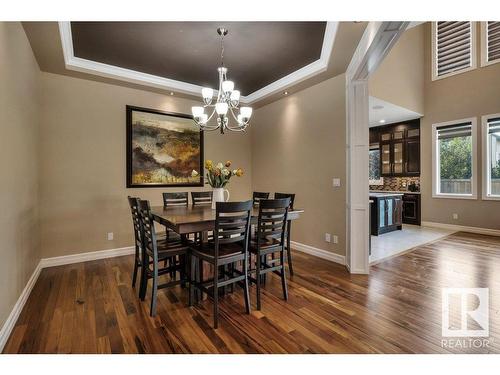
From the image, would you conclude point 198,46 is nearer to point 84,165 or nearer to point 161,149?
point 161,149

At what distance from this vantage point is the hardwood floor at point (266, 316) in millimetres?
1871

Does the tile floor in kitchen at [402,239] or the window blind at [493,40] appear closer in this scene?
the tile floor in kitchen at [402,239]

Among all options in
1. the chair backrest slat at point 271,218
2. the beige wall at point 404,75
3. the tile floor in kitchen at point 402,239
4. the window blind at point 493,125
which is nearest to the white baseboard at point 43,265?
the chair backrest slat at point 271,218

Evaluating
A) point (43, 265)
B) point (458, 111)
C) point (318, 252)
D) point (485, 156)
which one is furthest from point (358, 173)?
point (458, 111)

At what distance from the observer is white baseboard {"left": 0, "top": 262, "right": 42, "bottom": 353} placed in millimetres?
1903

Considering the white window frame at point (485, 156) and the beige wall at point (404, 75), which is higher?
the beige wall at point (404, 75)

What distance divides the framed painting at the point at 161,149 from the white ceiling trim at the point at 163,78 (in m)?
0.48

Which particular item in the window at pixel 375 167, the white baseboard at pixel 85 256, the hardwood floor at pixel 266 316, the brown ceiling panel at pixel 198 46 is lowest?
the hardwood floor at pixel 266 316

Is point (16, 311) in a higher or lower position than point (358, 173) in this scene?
lower

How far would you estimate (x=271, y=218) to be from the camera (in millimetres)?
2498

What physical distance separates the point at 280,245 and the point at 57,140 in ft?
11.2
